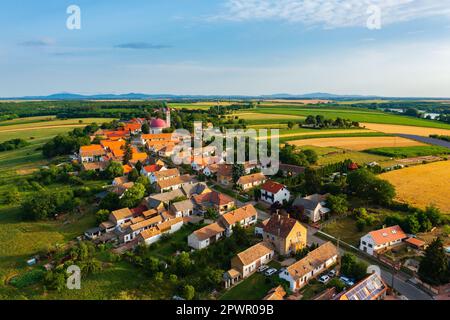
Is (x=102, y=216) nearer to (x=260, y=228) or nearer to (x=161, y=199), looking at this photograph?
(x=161, y=199)

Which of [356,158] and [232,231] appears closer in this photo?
[232,231]

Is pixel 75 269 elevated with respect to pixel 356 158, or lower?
lower

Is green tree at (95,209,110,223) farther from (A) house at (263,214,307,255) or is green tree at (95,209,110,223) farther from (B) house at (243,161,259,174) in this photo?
(B) house at (243,161,259,174)

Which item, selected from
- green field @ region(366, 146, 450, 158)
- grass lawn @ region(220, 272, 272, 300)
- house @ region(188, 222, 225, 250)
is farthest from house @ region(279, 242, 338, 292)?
green field @ region(366, 146, 450, 158)

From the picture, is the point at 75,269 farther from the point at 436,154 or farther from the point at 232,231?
the point at 436,154
